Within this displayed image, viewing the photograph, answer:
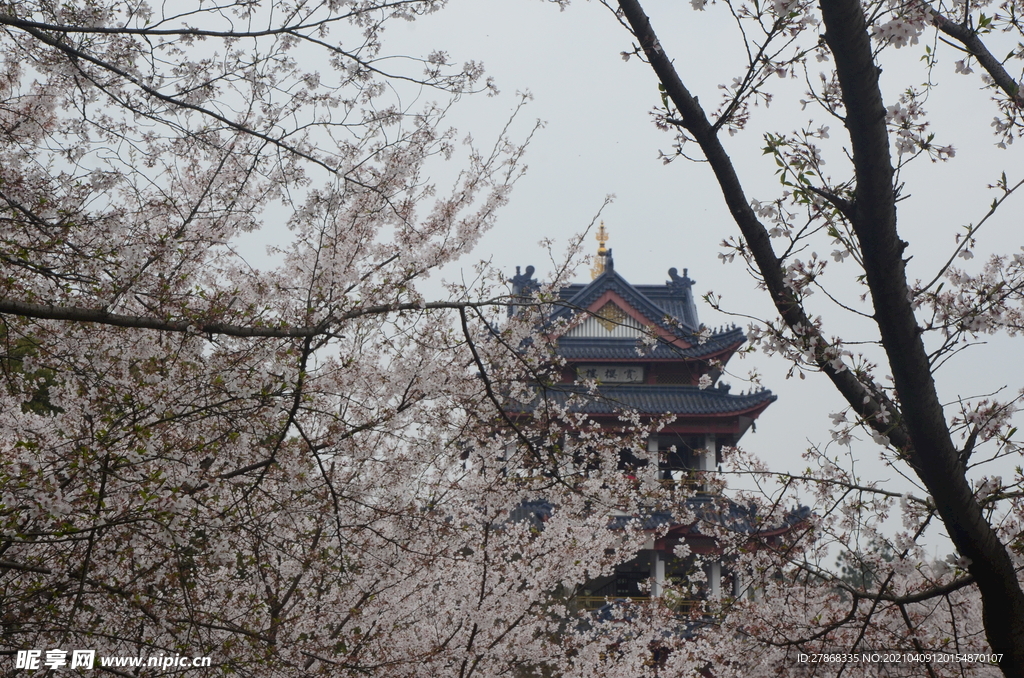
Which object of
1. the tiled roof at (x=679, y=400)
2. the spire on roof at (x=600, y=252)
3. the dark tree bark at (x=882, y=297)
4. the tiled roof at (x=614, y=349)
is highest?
the spire on roof at (x=600, y=252)

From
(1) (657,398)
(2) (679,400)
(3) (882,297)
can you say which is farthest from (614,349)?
(3) (882,297)

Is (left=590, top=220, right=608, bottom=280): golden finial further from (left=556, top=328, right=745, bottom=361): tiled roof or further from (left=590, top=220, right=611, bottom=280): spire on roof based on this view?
(left=556, top=328, right=745, bottom=361): tiled roof

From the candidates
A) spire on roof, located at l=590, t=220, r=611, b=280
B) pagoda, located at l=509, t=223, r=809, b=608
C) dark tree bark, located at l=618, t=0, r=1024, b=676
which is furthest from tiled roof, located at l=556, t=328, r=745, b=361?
dark tree bark, located at l=618, t=0, r=1024, b=676

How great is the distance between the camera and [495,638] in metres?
8.88

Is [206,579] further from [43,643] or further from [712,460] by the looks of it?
[712,460]

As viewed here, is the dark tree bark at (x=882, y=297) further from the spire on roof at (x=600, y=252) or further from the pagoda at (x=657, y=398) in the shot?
the spire on roof at (x=600, y=252)

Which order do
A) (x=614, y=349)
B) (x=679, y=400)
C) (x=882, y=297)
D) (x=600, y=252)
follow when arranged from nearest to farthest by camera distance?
(x=882, y=297) → (x=679, y=400) → (x=614, y=349) → (x=600, y=252)

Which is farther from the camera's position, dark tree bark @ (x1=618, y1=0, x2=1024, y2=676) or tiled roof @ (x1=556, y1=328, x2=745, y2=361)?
tiled roof @ (x1=556, y1=328, x2=745, y2=361)

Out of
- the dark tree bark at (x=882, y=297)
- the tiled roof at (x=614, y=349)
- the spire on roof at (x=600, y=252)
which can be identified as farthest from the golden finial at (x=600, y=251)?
the dark tree bark at (x=882, y=297)

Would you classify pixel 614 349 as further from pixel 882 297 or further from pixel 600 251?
pixel 882 297

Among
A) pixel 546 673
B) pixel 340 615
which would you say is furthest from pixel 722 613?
pixel 546 673

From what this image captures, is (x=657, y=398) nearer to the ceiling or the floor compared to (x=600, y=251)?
nearer to the floor

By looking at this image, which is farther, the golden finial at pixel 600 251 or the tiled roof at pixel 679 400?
the golden finial at pixel 600 251

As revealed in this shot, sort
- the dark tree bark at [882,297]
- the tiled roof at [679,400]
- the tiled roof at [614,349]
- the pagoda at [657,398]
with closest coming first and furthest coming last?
1. the dark tree bark at [882,297]
2. the pagoda at [657,398]
3. the tiled roof at [679,400]
4. the tiled roof at [614,349]
